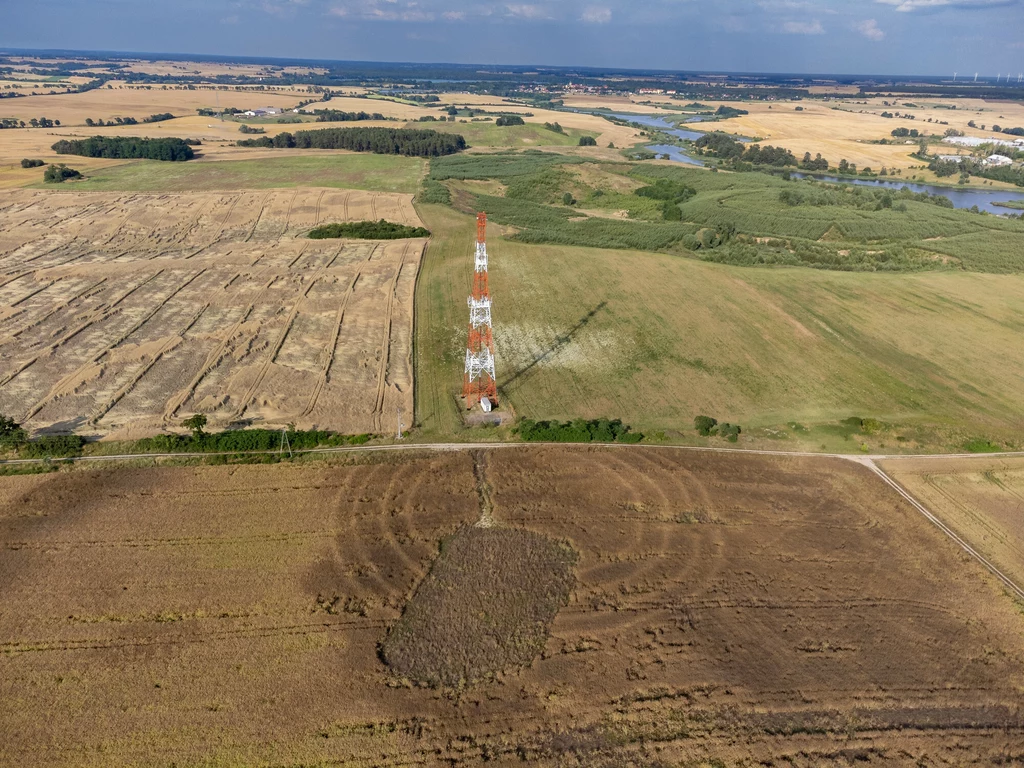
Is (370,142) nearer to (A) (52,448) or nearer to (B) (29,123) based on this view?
(B) (29,123)

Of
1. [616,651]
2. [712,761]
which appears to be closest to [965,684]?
[712,761]

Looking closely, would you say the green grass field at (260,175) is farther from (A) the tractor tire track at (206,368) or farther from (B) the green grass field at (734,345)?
(A) the tractor tire track at (206,368)

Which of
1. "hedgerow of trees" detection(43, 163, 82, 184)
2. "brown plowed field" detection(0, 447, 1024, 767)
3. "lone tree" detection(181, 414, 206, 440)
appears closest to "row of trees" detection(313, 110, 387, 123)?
"hedgerow of trees" detection(43, 163, 82, 184)

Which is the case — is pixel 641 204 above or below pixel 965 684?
above

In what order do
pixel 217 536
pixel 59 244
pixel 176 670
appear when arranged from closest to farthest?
pixel 176 670
pixel 217 536
pixel 59 244

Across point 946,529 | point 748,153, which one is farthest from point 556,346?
point 748,153

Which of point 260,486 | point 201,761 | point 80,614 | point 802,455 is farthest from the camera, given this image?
point 802,455

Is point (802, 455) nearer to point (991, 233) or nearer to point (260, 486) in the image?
point (260, 486)
